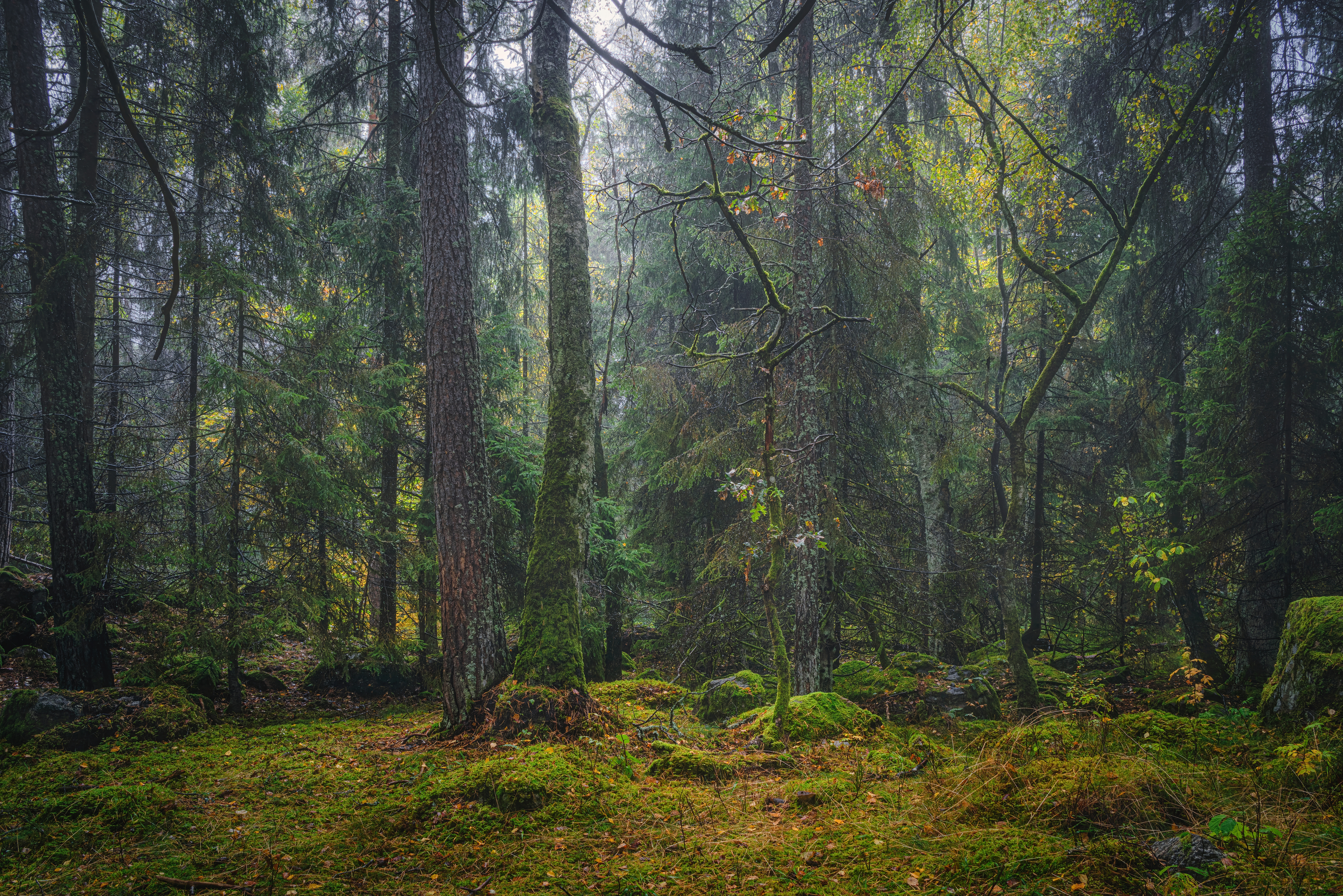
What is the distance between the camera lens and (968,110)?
10.4m

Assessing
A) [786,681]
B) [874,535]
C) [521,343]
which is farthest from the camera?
[521,343]

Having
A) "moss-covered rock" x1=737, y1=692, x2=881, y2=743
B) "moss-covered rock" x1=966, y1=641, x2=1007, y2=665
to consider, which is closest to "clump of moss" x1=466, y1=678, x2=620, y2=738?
"moss-covered rock" x1=737, y1=692, x2=881, y2=743

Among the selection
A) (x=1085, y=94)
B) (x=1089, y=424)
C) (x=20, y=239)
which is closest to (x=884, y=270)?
(x=1085, y=94)

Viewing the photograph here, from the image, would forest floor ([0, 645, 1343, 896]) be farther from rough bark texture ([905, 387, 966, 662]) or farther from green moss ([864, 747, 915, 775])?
rough bark texture ([905, 387, 966, 662])

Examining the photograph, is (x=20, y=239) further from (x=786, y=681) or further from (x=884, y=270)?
(x=884, y=270)

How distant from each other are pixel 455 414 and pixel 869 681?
667 centimetres

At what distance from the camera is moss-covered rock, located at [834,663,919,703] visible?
8375 mm

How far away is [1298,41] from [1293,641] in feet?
31.1

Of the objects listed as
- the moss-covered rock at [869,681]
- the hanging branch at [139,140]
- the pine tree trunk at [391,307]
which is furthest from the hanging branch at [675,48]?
the pine tree trunk at [391,307]

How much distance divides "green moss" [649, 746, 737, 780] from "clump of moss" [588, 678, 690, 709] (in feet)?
6.60

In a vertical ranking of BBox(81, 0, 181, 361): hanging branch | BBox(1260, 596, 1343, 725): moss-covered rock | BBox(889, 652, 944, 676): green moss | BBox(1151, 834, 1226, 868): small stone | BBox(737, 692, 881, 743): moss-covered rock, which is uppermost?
BBox(81, 0, 181, 361): hanging branch

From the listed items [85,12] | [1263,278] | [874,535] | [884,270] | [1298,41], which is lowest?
[874,535]

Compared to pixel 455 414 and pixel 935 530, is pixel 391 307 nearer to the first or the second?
pixel 455 414

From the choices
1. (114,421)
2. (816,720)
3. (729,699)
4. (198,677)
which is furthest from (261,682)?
(816,720)
